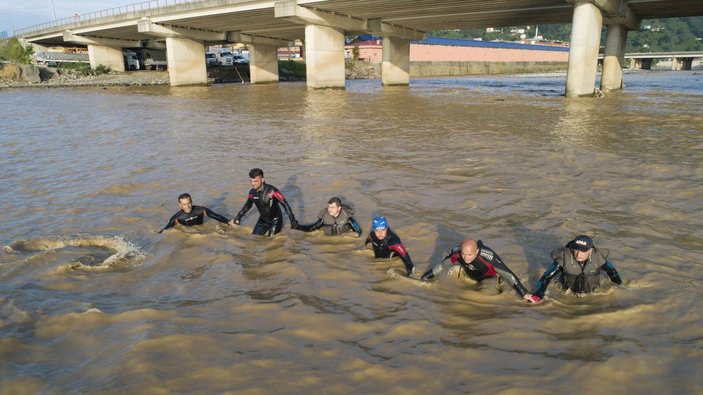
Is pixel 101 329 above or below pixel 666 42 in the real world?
below

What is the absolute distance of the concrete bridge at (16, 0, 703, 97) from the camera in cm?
3316

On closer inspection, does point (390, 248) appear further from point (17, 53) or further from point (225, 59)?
point (17, 53)

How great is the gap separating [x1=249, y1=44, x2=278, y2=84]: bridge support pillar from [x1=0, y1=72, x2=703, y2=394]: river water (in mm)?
45970

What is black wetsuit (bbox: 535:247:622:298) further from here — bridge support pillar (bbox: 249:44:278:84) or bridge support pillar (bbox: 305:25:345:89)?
bridge support pillar (bbox: 249:44:278:84)

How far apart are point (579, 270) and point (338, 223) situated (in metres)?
4.17

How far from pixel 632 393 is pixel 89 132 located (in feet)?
74.3

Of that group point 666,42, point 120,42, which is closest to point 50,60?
point 120,42

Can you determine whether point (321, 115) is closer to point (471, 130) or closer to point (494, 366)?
point (471, 130)

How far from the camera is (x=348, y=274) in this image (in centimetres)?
728

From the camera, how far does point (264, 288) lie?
6.82 metres

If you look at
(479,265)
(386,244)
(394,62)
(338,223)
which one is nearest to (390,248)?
(386,244)

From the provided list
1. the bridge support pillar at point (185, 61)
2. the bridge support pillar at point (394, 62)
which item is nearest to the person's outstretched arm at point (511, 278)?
the bridge support pillar at point (394, 62)

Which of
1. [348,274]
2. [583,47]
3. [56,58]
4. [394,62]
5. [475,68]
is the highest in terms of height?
[56,58]

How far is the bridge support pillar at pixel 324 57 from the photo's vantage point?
4178 centimetres
